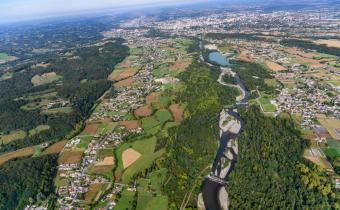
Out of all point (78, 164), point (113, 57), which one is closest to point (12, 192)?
point (78, 164)

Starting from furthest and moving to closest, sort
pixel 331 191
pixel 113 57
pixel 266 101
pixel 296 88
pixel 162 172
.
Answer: pixel 113 57 → pixel 296 88 → pixel 266 101 → pixel 162 172 → pixel 331 191

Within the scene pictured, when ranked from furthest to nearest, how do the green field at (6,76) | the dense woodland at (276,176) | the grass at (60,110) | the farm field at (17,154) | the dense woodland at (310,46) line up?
the green field at (6,76) → the dense woodland at (310,46) → the grass at (60,110) → the farm field at (17,154) → the dense woodland at (276,176)

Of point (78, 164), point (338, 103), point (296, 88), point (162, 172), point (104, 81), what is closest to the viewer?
point (162, 172)

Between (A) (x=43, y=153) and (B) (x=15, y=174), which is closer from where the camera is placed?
(B) (x=15, y=174)

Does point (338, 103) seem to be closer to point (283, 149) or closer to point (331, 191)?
point (283, 149)

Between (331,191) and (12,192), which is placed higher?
(331,191)

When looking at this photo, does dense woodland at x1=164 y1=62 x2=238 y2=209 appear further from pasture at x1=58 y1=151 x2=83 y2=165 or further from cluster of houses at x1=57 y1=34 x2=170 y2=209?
pasture at x1=58 y1=151 x2=83 y2=165

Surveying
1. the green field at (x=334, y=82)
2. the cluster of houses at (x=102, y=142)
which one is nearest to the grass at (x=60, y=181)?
the cluster of houses at (x=102, y=142)

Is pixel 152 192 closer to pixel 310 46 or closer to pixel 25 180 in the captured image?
pixel 25 180

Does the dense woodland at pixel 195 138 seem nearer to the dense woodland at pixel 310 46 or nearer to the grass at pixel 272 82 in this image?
the grass at pixel 272 82
